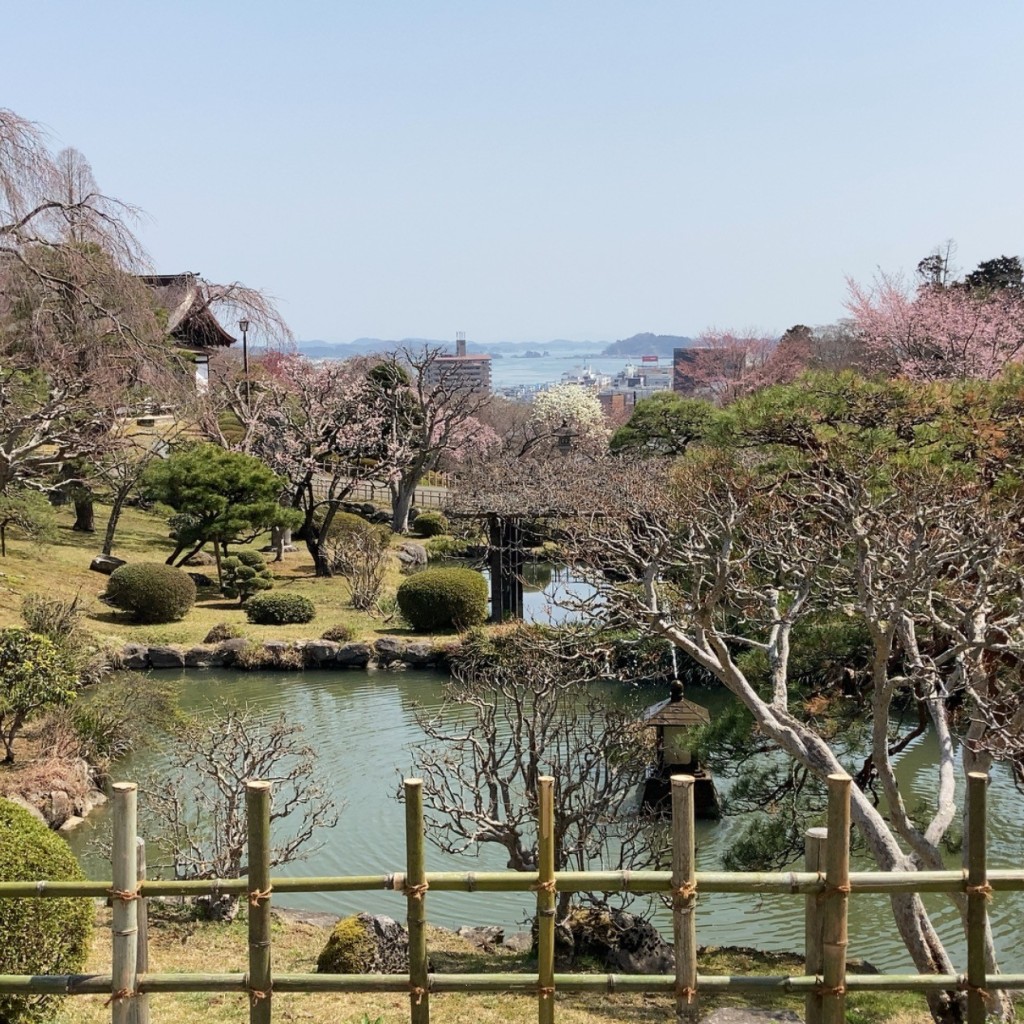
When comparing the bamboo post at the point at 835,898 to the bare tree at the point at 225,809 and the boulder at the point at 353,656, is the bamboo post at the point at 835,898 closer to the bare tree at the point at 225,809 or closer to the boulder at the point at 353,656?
the bare tree at the point at 225,809

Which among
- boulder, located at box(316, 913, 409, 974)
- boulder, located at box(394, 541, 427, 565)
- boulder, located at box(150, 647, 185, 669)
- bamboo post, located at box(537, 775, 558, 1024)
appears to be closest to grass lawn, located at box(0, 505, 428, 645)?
boulder, located at box(394, 541, 427, 565)

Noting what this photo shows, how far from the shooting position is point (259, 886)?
385cm

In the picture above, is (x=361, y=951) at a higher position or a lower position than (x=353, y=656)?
higher

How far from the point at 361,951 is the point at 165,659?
10.8 metres

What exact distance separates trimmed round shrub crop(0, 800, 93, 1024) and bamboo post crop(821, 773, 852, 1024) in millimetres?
3329

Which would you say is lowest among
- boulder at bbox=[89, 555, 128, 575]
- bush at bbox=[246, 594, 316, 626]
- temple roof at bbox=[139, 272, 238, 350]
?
bush at bbox=[246, 594, 316, 626]

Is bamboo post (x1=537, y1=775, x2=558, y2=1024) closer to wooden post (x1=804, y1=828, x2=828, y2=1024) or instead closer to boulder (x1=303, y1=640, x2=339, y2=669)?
wooden post (x1=804, y1=828, x2=828, y2=1024)

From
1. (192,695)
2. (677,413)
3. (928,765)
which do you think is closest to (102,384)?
(192,695)

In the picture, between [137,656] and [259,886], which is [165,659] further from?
[259,886]

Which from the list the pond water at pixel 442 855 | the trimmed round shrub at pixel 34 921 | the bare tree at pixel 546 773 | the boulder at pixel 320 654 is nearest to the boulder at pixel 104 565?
the boulder at pixel 320 654

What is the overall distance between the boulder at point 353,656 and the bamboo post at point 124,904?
1263cm

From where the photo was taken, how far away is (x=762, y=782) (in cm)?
872

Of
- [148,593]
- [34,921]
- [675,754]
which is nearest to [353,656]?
[148,593]

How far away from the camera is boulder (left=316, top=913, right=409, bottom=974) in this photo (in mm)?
6227
